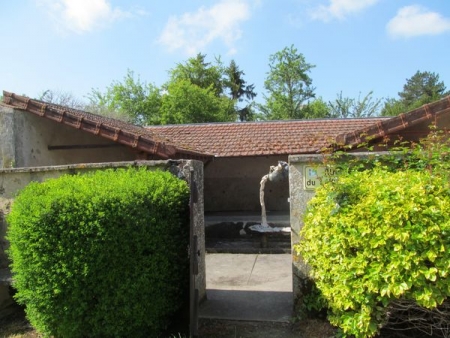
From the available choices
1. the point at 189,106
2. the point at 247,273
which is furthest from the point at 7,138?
the point at 189,106

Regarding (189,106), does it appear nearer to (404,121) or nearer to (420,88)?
(404,121)

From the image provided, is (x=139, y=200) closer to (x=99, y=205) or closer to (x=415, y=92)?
(x=99, y=205)

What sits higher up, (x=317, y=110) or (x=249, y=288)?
(x=317, y=110)

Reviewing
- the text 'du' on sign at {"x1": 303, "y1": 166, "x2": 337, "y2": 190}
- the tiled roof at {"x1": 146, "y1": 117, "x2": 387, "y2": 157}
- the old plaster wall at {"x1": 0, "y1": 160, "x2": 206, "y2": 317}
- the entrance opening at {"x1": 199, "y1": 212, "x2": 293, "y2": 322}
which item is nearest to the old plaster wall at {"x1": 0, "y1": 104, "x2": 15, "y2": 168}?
the old plaster wall at {"x1": 0, "y1": 160, "x2": 206, "y2": 317}

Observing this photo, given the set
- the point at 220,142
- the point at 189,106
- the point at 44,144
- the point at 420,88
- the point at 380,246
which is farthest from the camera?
the point at 420,88

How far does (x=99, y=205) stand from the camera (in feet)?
12.5

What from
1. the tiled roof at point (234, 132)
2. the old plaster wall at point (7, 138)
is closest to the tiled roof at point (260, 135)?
the tiled roof at point (234, 132)

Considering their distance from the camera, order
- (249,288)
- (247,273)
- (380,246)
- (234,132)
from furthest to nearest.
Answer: (234,132)
(247,273)
(249,288)
(380,246)

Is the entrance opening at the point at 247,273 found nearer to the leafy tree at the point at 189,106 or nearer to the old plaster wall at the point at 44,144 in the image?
the old plaster wall at the point at 44,144

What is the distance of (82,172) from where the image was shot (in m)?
5.30

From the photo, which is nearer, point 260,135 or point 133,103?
point 260,135

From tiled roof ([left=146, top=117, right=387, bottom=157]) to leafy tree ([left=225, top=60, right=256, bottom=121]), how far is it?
978 inches

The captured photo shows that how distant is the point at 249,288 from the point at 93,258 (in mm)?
2854

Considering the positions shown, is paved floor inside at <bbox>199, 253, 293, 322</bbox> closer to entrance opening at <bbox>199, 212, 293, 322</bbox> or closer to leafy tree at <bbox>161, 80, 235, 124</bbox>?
entrance opening at <bbox>199, 212, 293, 322</bbox>
